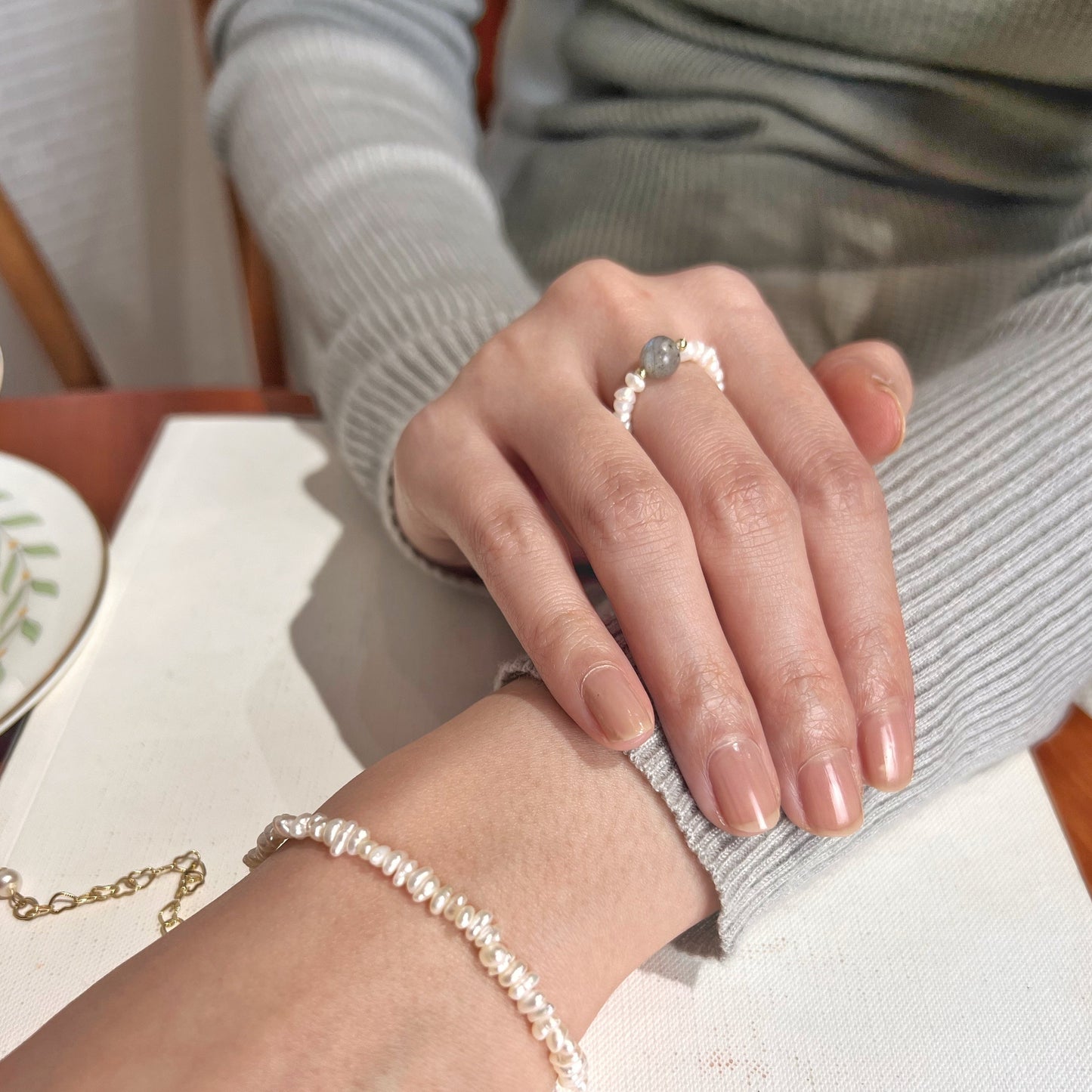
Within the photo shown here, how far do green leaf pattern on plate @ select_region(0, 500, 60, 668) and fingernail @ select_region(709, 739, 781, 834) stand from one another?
33cm

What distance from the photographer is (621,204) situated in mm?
634

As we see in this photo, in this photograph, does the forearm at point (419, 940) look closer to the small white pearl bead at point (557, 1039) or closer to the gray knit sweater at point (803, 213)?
the small white pearl bead at point (557, 1039)

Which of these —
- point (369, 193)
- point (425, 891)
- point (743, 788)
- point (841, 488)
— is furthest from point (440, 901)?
point (369, 193)

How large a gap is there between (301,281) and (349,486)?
0.53 feet

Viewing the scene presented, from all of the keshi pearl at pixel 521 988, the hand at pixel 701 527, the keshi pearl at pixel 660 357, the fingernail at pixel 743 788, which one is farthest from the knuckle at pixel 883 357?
the keshi pearl at pixel 521 988

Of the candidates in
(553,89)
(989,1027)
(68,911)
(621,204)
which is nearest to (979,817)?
(989,1027)

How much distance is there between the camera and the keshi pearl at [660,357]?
1.15 ft

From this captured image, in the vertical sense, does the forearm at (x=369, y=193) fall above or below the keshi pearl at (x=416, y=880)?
above

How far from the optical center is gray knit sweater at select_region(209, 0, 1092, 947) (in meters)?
0.36

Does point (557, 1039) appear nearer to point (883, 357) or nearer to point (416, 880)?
point (416, 880)

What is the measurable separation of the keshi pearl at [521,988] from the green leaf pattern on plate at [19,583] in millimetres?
283

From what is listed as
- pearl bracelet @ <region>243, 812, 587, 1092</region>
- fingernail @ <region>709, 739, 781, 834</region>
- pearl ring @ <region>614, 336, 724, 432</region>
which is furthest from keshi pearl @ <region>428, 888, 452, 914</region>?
pearl ring @ <region>614, 336, 724, 432</region>

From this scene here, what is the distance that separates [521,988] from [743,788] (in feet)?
0.33

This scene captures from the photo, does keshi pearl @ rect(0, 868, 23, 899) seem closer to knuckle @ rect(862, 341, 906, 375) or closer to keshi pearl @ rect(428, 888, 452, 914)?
keshi pearl @ rect(428, 888, 452, 914)
